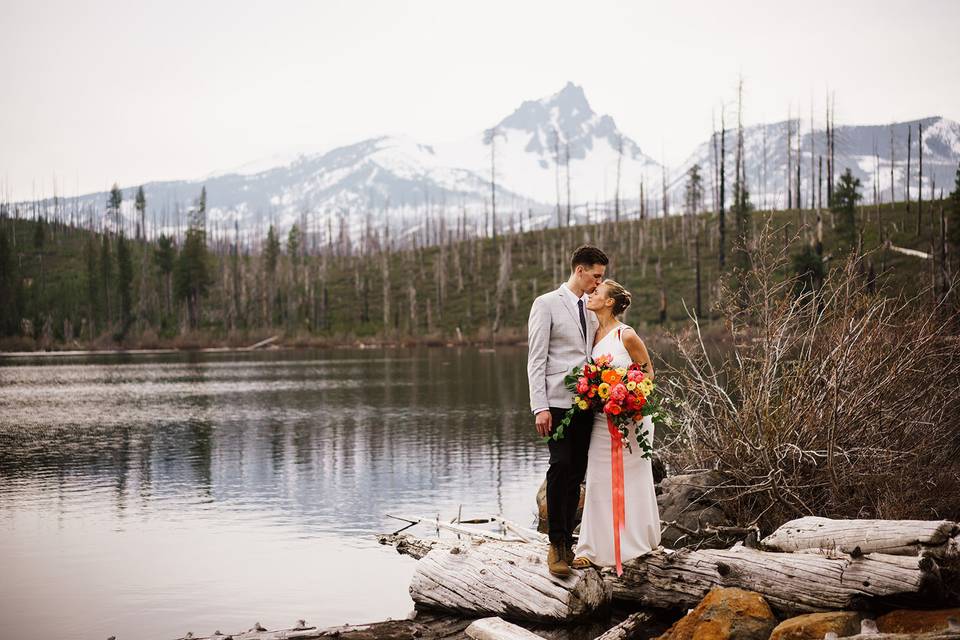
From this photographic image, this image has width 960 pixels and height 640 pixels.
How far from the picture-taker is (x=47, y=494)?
17.6 metres

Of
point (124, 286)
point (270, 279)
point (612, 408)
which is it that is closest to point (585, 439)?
point (612, 408)

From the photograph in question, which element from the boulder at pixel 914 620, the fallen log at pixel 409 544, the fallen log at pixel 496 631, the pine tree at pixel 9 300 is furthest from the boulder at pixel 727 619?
the pine tree at pixel 9 300

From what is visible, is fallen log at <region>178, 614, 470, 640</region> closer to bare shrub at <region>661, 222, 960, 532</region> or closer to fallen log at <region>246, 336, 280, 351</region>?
bare shrub at <region>661, 222, 960, 532</region>

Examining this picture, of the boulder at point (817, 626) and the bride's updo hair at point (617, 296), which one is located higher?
the bride's updo hair at point (617, 296)

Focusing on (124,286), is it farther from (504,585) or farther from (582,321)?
(582,321)

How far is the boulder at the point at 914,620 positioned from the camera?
6672 millimetres

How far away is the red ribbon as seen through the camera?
8.03 meters

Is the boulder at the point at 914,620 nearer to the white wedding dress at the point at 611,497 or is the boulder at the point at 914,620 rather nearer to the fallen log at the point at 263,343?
the white wedding dress at the point at 611,497

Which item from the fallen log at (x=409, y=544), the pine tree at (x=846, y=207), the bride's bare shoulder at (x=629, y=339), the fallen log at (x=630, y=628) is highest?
the pine tree at (x=846, y=207)

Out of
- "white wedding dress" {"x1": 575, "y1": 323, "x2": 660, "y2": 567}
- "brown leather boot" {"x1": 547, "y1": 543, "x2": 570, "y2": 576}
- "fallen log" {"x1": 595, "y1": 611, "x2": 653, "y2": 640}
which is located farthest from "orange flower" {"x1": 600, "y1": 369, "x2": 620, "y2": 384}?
"fallen log" {"x1": 595, "y1": 611, "x2": 653, "y2": 640}

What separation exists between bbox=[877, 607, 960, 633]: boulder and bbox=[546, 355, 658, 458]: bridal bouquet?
227 centimetres

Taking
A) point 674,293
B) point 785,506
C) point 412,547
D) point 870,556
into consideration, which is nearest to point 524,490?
point 412,547

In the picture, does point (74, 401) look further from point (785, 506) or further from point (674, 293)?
point (674, 293)

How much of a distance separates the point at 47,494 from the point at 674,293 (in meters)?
61.1
